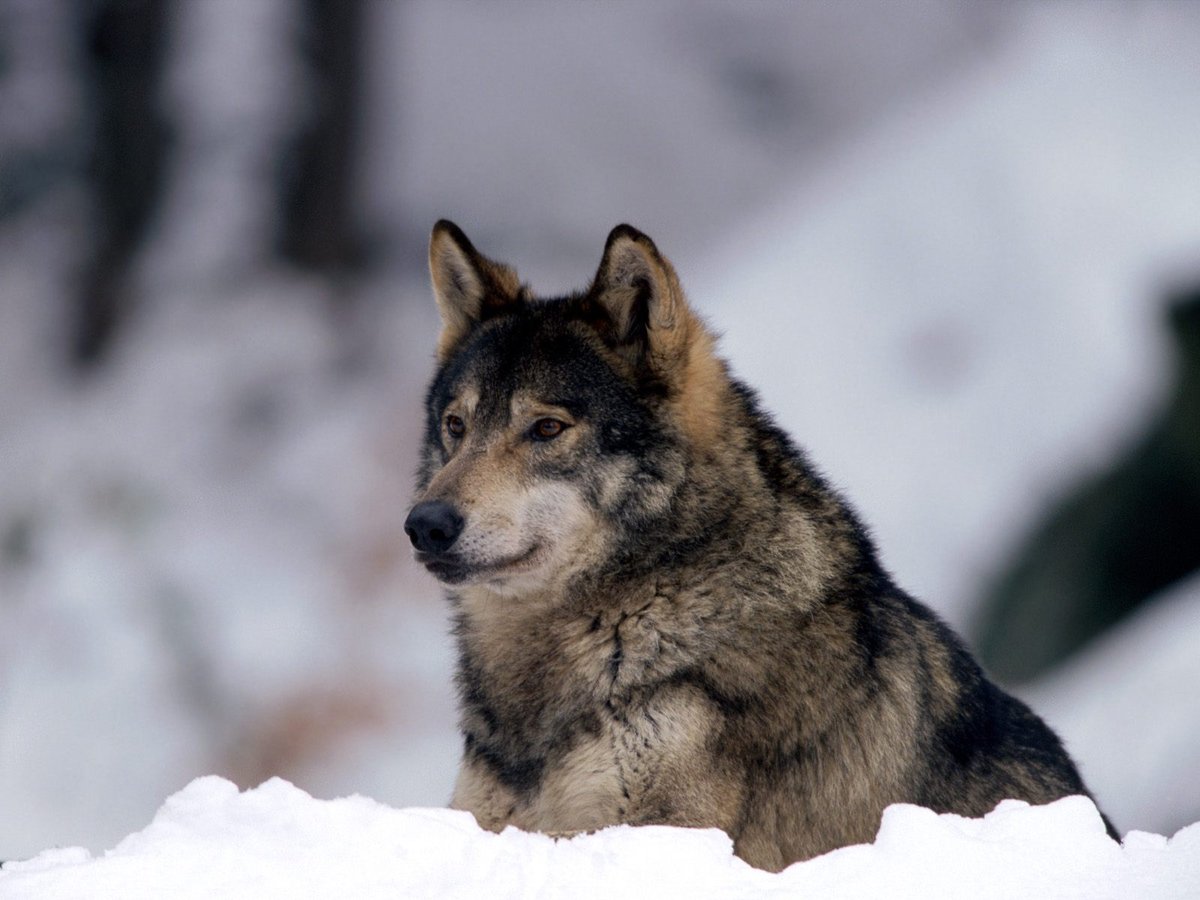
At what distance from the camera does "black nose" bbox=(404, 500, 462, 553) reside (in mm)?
4574

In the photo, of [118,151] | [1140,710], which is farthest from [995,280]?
[118,151]

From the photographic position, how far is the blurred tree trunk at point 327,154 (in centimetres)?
1639

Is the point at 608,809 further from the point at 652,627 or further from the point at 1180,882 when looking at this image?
the point at 1180,882

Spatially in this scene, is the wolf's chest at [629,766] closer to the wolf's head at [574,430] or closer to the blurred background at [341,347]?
the wolf's head at [574,430]

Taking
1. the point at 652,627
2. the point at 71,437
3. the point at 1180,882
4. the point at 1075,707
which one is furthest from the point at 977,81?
the point at 1180,882

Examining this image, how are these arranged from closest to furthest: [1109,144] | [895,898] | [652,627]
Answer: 1. [895,898]
2. [652,627]
3. [1109,144]


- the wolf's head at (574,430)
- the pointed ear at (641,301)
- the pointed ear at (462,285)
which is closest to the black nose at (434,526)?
the wolf's head at (574,430)

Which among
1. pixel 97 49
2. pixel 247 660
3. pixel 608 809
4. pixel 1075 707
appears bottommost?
pixel 608 809

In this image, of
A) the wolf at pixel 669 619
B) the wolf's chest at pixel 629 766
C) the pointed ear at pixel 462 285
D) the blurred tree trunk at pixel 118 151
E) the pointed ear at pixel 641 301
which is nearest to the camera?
the wolf's chest at pixel 629 766

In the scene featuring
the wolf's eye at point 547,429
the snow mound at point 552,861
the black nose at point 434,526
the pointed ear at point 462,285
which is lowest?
the snow mound at point 552,861

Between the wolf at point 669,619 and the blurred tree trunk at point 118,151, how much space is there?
12578mm

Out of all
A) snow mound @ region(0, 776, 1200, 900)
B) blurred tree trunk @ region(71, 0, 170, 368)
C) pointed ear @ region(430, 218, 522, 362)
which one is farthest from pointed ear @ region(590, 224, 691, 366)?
blurred tree trunk @ region(71, 0, 170, 368)

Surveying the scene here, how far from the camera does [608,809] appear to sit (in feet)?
14.2

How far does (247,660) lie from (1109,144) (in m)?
10.4
